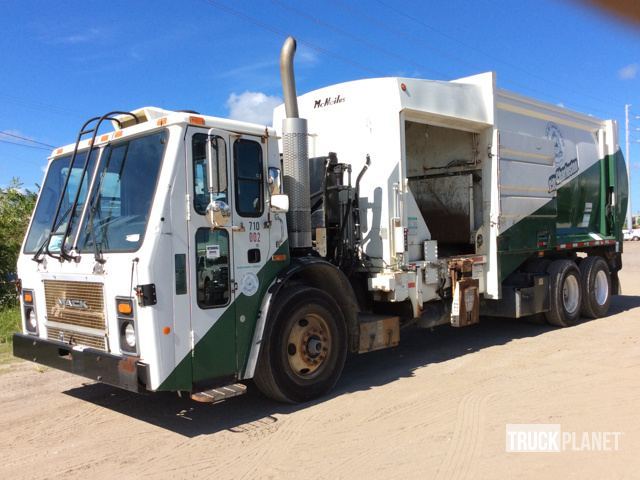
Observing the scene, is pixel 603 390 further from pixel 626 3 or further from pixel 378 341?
pixel 626 3

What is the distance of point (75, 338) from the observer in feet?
16.8

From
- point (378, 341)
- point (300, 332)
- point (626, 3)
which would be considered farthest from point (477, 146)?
point (626, 3)

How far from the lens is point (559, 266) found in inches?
371

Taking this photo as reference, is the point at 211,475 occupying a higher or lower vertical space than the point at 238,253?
lower

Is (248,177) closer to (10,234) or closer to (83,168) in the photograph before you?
(83,168)

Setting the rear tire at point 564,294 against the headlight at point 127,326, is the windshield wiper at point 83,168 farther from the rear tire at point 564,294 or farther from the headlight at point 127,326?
the rear tire at point 564,294

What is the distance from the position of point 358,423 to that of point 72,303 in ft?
9.03

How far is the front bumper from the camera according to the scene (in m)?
4.50

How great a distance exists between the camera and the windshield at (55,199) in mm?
5383

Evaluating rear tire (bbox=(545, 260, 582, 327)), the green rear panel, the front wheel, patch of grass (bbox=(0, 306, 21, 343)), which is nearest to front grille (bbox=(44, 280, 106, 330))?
the front wheel

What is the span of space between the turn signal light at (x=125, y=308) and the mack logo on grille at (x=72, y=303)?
51cm

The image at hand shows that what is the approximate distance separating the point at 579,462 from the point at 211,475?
2567 mm

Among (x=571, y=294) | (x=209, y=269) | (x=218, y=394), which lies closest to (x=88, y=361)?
(x=218, y=394)

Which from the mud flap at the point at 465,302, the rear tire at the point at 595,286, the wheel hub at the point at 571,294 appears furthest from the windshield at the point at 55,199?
the rear tire at the point at 595,286
